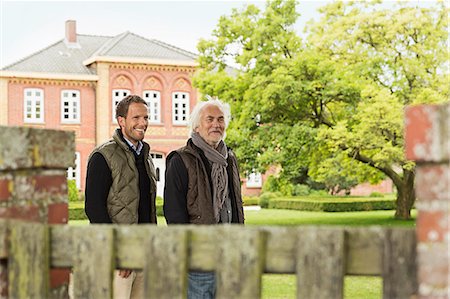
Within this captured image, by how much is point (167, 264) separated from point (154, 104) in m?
34.9

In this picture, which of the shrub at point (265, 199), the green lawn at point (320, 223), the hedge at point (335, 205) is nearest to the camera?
the green lawn at point (320, 223)

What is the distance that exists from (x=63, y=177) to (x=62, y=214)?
0.39ft

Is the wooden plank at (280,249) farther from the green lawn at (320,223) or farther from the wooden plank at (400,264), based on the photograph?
the green lawn at (320,223)

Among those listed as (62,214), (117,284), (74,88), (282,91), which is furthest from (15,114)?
(62,214)

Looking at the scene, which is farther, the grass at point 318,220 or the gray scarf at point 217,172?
the grass at point 318,220

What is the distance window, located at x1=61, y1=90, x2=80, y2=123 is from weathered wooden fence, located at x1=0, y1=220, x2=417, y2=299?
33819 mm

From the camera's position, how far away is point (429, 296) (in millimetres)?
1936

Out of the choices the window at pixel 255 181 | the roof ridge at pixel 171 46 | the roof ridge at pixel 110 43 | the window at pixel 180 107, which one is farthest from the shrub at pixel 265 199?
the roof ridge at pixel 110 43

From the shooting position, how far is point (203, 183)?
15.2 feet

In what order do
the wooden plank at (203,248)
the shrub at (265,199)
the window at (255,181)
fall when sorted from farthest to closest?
the window at (255,181) < the shrub at (265,199) < the wooden plank at (203,248)

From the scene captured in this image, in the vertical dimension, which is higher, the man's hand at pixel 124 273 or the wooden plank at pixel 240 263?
the wooden plank at pixel 240 263

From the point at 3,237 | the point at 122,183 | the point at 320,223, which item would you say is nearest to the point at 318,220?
the point at 320,223

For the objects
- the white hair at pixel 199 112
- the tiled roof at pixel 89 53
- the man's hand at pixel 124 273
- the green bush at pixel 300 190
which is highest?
the tiled roof at pixel 89 53

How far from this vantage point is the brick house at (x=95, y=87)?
114 ft
